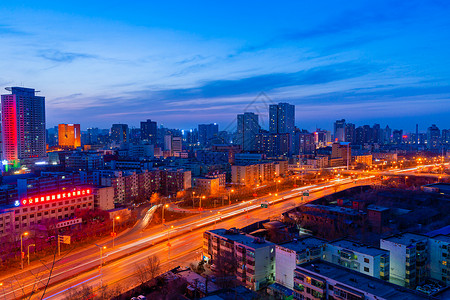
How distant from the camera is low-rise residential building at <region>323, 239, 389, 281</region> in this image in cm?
806

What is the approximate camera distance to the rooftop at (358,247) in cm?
826

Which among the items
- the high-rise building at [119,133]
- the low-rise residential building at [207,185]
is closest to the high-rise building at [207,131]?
the high-rise building at [119,133]

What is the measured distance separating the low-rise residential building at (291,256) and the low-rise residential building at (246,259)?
0.19 m

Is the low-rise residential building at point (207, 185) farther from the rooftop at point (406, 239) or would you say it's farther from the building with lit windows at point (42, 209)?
the rooftop at point (406, 239)

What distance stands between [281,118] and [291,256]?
4411cm

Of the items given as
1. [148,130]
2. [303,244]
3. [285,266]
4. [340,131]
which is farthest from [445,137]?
[285,266]

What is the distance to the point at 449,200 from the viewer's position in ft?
58.1

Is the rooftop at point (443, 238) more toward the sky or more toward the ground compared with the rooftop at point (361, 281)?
more toward the sky

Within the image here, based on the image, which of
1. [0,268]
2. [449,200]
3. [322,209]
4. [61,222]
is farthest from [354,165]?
[0,268]

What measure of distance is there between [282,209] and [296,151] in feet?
109

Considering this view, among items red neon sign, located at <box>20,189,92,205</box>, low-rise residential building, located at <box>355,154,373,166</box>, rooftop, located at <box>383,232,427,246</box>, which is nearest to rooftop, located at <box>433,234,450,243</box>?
rooftop, located at <box>383,232,427,246</box>

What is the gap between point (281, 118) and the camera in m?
51.1

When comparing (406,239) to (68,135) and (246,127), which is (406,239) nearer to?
(246,127)

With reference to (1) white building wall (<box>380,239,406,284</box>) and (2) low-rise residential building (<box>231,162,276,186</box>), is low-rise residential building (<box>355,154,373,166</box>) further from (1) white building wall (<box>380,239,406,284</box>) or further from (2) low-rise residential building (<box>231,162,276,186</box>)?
(1) white building wall (<box>380,239,406,284</box>)
